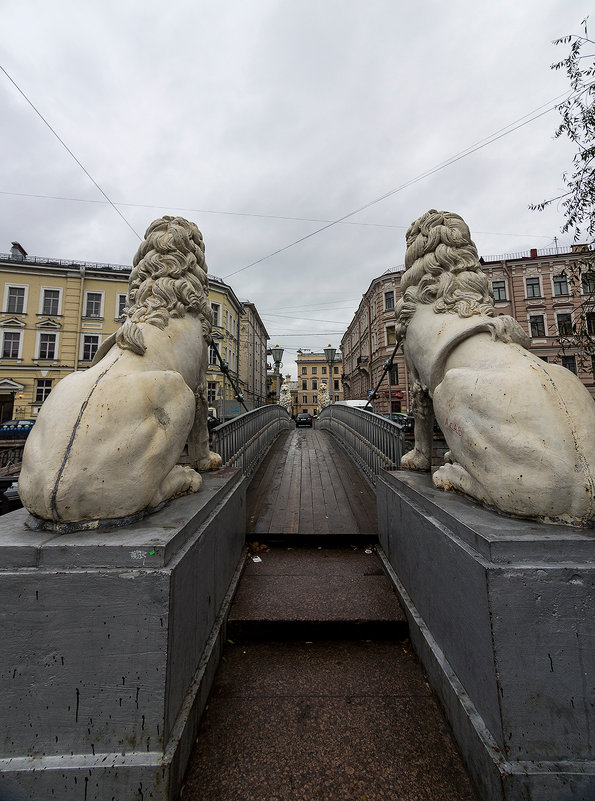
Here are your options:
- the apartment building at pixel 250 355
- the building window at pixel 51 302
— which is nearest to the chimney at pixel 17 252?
the building window at pixel 51 302

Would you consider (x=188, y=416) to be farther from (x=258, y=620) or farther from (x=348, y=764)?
(x=348, y=764)

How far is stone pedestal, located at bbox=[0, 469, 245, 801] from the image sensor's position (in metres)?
1.19

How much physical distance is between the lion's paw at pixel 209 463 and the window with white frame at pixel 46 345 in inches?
997

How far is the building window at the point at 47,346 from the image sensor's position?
22.8m

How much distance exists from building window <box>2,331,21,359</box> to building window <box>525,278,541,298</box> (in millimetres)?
34483

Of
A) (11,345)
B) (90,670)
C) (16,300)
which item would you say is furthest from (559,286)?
(11,345)

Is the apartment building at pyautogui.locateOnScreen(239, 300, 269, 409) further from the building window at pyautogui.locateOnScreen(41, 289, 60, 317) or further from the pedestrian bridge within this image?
the pedestrian bridge

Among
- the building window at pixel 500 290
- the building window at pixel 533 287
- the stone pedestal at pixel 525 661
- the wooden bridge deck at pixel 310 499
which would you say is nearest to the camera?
the stone pedestal at pixel 525 661

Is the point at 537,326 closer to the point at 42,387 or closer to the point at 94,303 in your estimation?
the point at 94,303

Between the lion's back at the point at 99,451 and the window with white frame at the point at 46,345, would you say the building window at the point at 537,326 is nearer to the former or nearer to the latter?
the lion's back at the point at 99,451

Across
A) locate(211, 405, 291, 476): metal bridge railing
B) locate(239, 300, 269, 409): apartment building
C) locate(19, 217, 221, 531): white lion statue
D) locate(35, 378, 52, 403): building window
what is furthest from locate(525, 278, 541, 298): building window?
locate(35, 378, 52, 403): building window

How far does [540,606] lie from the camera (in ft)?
4.10

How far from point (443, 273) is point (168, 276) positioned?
2.07m

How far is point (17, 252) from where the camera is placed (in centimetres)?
2380
